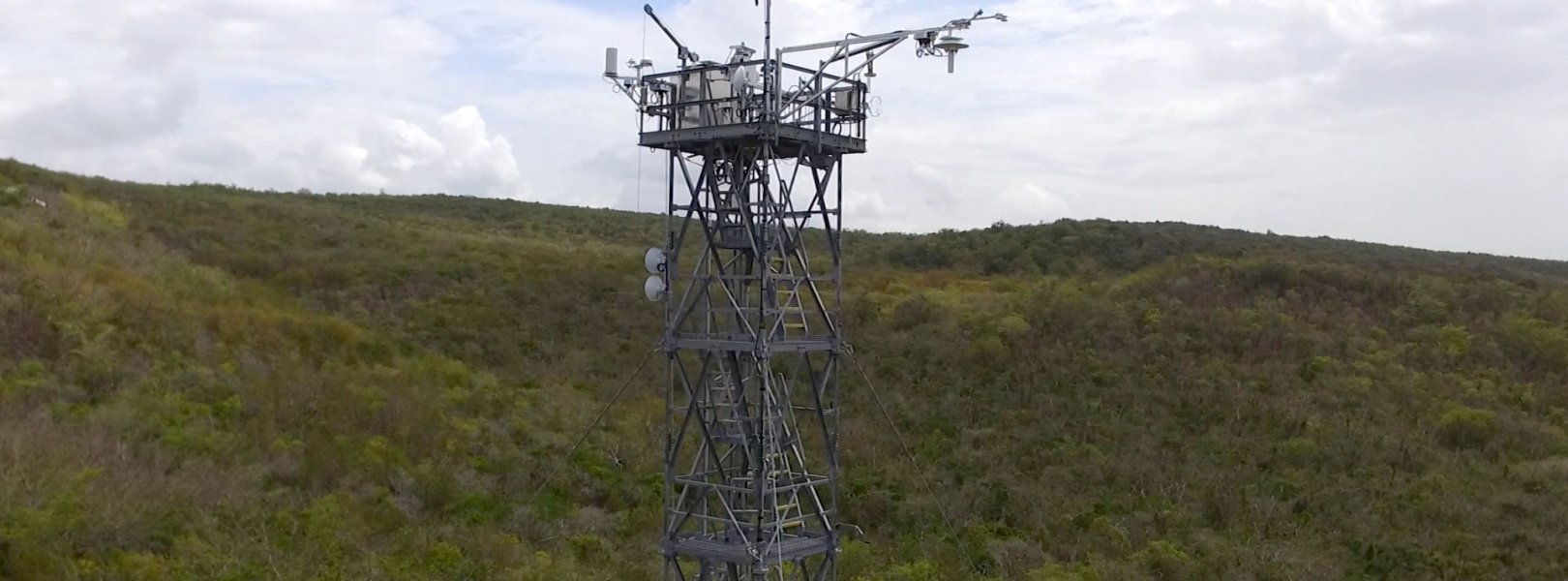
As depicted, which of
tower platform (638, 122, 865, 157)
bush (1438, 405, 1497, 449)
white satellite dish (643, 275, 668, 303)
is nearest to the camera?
tower platform (638, 122, 865, 157)

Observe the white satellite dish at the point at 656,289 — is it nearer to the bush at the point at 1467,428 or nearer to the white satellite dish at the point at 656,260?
the white satellite dish at the point at 656,260

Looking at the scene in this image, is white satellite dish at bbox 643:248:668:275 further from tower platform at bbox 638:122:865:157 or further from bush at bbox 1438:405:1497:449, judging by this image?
bush at bbox 1438:405:1497:449

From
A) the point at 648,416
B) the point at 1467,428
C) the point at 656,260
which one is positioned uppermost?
the point at 656,260

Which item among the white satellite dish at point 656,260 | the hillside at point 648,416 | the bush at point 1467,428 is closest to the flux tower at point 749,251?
the white satellite dish at point 656,260

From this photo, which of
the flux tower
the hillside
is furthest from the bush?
the flux tower

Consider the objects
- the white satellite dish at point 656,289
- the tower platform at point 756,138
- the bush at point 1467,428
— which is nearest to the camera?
the tower platform at point 756,138

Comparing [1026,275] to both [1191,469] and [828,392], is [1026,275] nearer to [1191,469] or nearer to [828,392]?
[828,392]

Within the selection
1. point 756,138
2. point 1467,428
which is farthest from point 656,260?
point 1467,428

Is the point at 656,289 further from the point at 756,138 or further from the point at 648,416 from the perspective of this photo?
the point at 648,416

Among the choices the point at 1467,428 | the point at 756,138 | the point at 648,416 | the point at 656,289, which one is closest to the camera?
the point at 756,138
